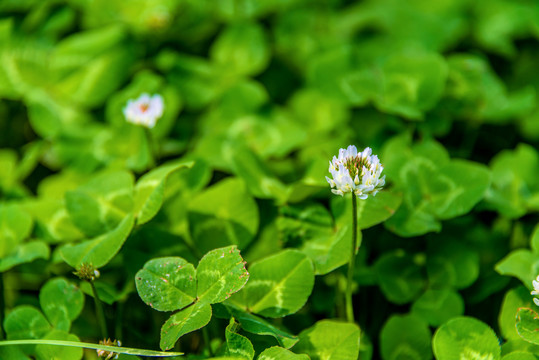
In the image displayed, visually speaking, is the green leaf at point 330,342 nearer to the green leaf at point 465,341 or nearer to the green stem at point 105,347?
the green leaf at point 465,341

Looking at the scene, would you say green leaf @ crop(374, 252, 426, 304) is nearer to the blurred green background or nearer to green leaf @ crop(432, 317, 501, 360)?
green leaf @ crop(432, 317, 501, 360)

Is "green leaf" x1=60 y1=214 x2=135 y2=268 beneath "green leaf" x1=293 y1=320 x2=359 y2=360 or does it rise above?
above

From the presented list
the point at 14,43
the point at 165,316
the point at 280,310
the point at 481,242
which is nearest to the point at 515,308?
the point at 481,242

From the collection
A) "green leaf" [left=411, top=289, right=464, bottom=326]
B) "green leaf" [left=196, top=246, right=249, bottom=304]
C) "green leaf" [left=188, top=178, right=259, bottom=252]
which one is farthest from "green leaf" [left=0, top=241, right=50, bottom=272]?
"green leaf" [left=411, top=289, right=464, bottom=326]

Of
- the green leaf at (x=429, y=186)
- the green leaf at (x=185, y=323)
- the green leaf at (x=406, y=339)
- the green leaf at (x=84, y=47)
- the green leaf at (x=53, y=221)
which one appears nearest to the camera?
the green leaf at (x=185, y=323)

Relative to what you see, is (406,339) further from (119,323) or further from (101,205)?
(101,205)

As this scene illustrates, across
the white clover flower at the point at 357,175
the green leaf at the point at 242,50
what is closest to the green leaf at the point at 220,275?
the white clover flower at the point at 357,175

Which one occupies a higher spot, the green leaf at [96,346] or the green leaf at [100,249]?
the green leaf at [100,249]
